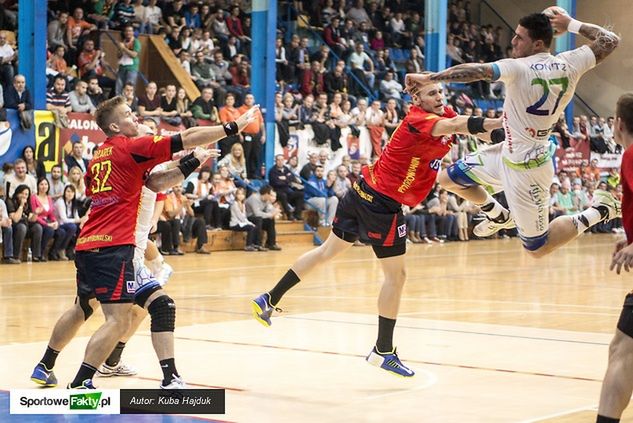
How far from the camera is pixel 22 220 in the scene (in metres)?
17.3

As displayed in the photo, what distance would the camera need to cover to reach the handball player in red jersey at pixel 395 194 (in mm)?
8078

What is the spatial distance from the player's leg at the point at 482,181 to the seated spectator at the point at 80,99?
38.9 feet

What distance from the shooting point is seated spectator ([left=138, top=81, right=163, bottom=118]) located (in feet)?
66.7

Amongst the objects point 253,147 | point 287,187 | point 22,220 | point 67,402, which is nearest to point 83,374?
point 67,402

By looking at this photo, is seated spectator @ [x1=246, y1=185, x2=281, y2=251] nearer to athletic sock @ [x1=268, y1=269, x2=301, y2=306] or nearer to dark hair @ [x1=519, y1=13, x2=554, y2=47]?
athletic sock @ [x1=268, y1=269, x2=301, y2=306]

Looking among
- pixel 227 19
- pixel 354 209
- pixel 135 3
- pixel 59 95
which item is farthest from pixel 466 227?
pixel 354 209

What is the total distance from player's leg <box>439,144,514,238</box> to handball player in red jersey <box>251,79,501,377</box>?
180 mm

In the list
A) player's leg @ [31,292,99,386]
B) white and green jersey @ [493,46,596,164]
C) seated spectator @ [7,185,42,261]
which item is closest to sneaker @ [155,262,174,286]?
player's leg @ [31,292,99,386]

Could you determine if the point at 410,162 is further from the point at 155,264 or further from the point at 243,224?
the point at 243,224

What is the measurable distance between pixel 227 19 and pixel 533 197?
18.5 metres

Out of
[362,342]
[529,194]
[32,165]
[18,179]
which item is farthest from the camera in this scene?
[32,165]

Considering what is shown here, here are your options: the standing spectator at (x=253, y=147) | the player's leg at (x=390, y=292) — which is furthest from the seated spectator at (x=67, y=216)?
the player's leg at (x=390, y=292)

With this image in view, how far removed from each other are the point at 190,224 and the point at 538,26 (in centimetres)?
1323

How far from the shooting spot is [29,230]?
1752 cm
